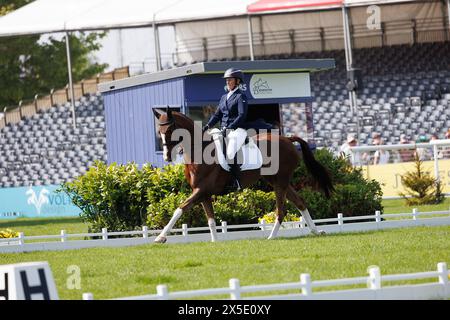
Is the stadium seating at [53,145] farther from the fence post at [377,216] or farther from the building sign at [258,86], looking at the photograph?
the fence post at [377,216]

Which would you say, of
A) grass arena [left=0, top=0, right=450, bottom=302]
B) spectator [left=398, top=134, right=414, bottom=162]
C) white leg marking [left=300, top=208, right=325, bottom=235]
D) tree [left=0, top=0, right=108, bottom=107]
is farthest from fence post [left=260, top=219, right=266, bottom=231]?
tree [left=0, top=0, right=108, bottom=107]

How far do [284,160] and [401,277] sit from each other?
7.44m

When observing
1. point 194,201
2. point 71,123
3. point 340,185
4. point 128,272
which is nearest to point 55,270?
point 128,272

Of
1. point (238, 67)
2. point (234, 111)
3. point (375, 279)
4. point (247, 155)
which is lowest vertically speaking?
point (375, 279)

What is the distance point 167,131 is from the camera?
17.8 m

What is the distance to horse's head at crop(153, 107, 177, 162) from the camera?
Answer: 17.7 meters

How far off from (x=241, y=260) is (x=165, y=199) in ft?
17.8

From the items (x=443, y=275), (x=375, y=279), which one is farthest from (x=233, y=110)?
(x=375, y=279)

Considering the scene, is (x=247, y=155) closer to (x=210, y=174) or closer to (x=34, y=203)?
(x=210, y=174)

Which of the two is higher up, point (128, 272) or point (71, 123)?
point (71, 123)

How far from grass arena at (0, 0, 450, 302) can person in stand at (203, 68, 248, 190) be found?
27mm

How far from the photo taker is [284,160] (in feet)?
61.0

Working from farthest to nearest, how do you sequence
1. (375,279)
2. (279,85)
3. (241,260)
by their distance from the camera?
(279,85), (241,260), (375,279)
